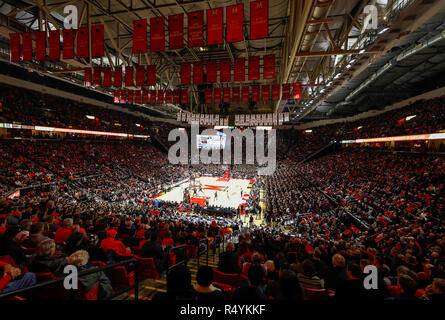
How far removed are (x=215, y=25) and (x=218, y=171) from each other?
98.1 feet

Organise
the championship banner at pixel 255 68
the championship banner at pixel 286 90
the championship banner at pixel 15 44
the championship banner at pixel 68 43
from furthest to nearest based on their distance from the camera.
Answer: the championship banner at pixel 286 90
the championship banner at pixel 255 68
the championship banner at pixel 15 44
the championship banner at pixel 68 43

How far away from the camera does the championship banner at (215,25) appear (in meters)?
6.31

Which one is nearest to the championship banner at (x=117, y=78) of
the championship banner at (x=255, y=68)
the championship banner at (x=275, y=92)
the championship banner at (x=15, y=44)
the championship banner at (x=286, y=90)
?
the championship banner at (x=15, y=44)

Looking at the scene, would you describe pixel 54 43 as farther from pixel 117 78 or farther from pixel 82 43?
pixel 117 78

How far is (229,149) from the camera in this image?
137 ft

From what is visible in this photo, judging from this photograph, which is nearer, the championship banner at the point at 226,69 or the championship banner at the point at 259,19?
the championship banner at the point at 259,19

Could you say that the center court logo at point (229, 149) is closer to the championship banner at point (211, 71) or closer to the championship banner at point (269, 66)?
the championship banner at point (211, 71)

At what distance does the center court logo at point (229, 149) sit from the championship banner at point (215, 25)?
32845 millimetres

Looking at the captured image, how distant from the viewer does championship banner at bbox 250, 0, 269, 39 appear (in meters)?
5.92

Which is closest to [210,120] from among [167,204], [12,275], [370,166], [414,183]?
[167,204]

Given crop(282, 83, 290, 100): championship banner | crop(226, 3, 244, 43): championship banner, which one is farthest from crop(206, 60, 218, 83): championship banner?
crop(282, 83, 290, 100): championship banner

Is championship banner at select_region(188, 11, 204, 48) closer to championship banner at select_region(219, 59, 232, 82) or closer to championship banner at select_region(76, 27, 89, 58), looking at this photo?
championship banner at select_region(219, 59, 232, 82)

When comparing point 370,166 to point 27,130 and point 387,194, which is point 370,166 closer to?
point 387,194

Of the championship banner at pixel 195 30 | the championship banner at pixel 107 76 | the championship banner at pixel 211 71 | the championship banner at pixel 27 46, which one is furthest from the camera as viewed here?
the championship banner at pixel 107 76
